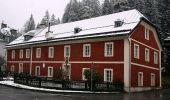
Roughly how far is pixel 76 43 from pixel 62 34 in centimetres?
491

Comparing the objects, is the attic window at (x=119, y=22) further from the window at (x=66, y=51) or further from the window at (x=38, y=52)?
the window at (x=38, y=52)

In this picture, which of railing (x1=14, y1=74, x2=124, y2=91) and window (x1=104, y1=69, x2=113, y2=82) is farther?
window (x1=104, y1=69, x2=113, y2=82)

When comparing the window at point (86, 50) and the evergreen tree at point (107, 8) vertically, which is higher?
the evergreen tree at point (107, 8)

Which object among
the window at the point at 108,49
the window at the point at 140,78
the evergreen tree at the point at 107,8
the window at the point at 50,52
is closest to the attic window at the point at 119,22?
the window at the point at 108,49

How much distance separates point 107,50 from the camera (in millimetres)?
34781

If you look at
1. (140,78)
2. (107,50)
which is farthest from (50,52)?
(140,78)

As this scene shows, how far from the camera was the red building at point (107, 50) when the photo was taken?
108 feet

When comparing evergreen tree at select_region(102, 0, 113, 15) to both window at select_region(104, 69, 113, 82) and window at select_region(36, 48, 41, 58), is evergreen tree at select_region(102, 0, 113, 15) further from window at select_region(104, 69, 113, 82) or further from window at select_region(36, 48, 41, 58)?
window at select_region(104, 69, 113, 82)

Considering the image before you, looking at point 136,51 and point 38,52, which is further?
point 38,52

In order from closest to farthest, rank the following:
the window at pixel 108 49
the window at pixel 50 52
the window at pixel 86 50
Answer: the window at pixel 108 49, the window at pixel 86 50, the window at pixel 50 52

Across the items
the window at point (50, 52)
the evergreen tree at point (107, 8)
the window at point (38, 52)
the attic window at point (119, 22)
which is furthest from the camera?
the evergreen tree at point (107, 8)

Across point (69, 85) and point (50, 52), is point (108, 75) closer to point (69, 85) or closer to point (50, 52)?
point (69, 85)

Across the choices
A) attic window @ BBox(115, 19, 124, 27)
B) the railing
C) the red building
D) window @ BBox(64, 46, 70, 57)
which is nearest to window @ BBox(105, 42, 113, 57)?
the red building

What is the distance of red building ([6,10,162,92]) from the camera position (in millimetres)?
33031
